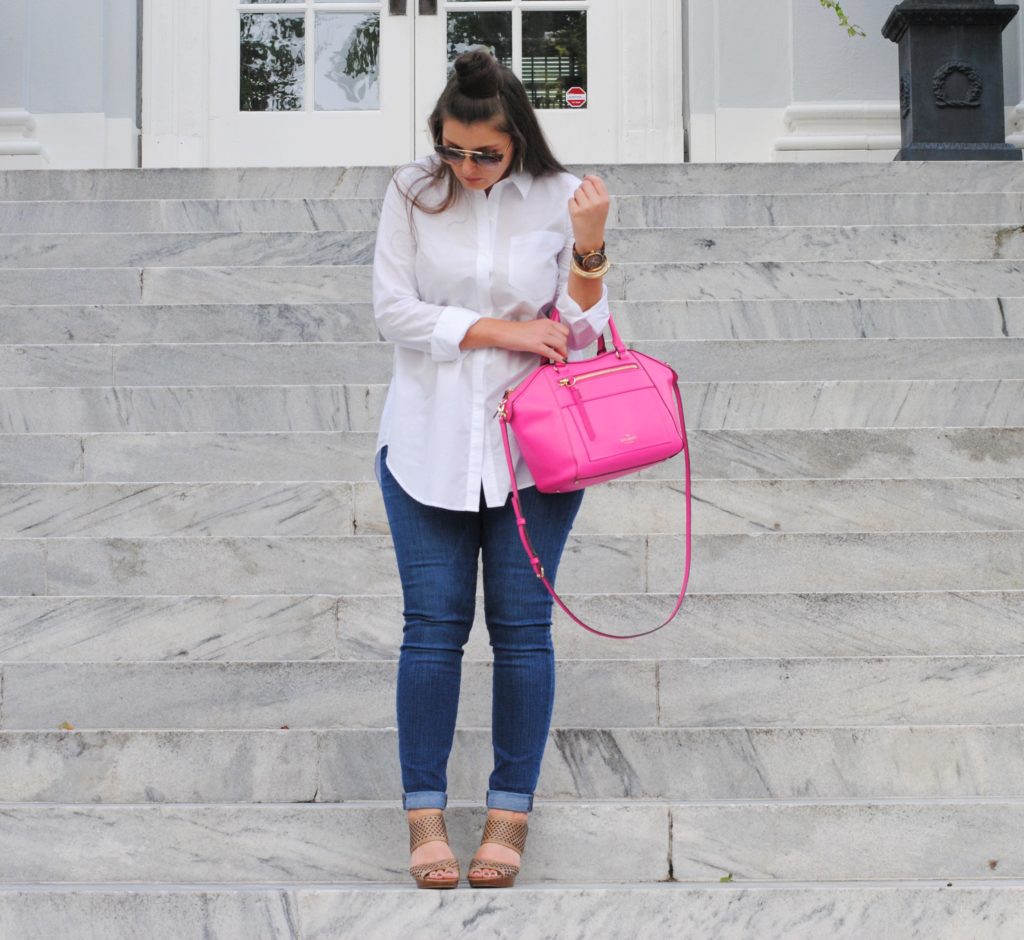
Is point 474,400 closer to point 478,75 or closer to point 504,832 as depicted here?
point 478,75

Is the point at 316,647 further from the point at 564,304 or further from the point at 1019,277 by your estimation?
the point at 1019,277

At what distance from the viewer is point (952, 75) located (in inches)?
295

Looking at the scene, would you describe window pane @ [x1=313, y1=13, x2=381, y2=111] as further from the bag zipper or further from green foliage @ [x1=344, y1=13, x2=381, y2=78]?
the bag zipper

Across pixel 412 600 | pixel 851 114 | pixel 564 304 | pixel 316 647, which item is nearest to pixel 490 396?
pixel 564 304

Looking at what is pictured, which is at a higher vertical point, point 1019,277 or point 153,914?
point 1019,277

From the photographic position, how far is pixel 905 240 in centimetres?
642

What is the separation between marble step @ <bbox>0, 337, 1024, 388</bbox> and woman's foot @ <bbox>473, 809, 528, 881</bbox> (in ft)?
9.04

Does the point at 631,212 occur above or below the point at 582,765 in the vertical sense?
above

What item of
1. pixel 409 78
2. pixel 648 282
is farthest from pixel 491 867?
pixel 409 78

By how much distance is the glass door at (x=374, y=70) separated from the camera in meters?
8.70

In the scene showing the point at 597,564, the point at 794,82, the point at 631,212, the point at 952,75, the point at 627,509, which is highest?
the point at 794,82

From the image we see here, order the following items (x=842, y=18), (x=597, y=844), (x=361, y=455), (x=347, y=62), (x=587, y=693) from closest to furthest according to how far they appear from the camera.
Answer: (x=597, y=844) < (x=587, y=693) < (x=361, y=455) < (x=842, y=18) < (x=347, y=62)

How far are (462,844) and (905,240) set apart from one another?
12.9 ft

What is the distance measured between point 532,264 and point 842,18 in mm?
5454
